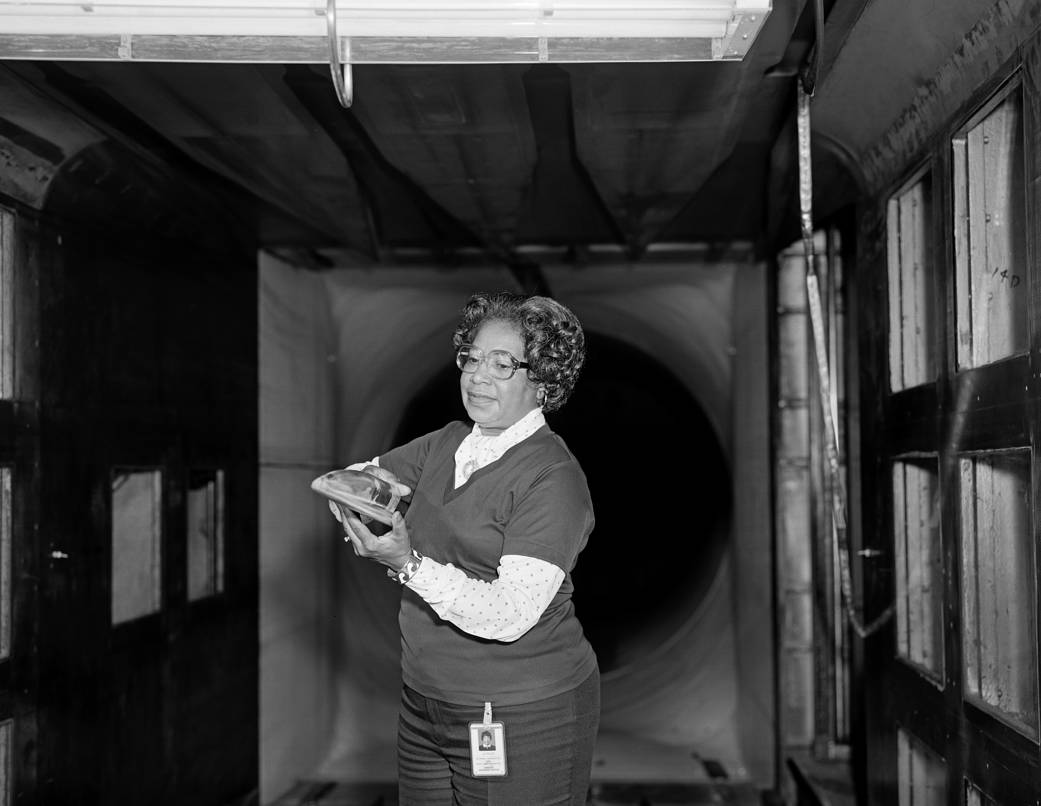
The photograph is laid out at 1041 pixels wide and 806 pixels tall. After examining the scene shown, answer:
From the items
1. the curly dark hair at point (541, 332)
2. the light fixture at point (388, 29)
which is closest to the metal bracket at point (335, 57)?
the light fixture at point (388, 29)

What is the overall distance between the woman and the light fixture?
0.47 meters

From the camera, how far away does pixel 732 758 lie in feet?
14.0

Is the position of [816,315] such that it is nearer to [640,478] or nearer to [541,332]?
[541,332]

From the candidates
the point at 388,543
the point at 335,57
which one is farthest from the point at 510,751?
the point at 335,57

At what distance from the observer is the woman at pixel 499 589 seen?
1.68 meters

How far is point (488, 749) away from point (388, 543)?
Answer: 0.41m

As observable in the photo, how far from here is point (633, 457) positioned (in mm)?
4387

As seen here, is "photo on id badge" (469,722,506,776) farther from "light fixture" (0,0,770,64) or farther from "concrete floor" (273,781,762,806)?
"concrete floor" (273,781,762,806)

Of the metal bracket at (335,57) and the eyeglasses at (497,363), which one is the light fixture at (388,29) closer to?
the metal bracket at (335,57)

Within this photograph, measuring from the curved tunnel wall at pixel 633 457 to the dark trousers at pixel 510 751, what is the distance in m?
2.42

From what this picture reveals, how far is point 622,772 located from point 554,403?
257 cm

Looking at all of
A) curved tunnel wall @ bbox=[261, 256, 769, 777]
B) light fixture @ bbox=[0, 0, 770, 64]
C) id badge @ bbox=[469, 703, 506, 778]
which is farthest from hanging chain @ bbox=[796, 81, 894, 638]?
curved tunnel wall @ bbox=[261, 256, 769, 777]

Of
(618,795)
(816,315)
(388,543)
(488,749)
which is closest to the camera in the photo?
(388,543)

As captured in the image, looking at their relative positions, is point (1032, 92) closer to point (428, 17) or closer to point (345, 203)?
point (428, 17)
